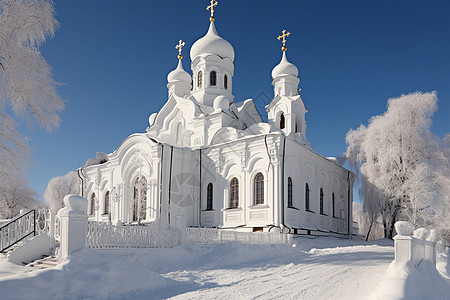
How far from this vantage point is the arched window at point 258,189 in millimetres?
20422

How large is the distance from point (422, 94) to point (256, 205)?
11627mm

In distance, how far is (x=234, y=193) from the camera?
2155 centimetres

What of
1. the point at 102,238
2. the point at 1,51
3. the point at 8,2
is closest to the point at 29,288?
the point at 102,238

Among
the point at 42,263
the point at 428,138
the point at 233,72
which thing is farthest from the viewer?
the point at 233,72

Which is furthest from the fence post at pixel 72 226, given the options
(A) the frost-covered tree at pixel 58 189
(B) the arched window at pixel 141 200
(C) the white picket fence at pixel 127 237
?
(A) the frost-covered tree at pixel 58 189

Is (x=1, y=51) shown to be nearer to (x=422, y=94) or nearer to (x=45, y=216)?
(x=45, y=216)

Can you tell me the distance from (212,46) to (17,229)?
1879 centimetres

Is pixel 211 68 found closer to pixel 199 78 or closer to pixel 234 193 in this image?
pixel 199 78

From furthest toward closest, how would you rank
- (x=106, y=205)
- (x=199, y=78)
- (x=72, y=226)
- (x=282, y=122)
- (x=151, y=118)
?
(x=151, y=118), (x=199, y=78), (x=282, y=122), (x=106, y=205), (x=72, y=226)

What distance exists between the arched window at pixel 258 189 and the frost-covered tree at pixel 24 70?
12.8 m

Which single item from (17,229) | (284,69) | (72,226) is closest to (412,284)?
(72,226)

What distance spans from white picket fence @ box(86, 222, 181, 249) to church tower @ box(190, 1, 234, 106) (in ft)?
48.1

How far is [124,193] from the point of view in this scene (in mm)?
23578

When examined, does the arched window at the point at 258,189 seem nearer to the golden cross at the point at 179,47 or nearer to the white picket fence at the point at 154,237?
the white picket fence at the point at 154,237
